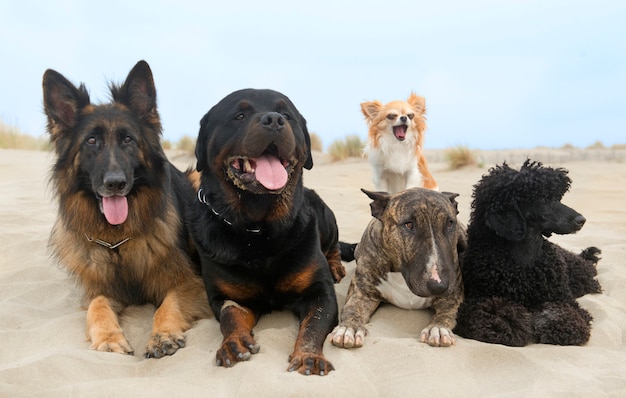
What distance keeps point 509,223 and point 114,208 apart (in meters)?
2.92

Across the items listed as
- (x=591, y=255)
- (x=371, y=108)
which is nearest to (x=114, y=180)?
(x=591, y=255)

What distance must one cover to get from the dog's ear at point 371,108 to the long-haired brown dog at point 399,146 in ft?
0.12

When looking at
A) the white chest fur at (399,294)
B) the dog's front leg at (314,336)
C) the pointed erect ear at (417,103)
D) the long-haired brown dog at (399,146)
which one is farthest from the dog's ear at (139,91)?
the pointed erect ear at (417,103)

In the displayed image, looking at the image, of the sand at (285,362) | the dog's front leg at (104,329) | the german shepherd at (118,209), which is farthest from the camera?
the german shepherd at (118,209)

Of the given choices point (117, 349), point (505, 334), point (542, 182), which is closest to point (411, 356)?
point (505, 334)

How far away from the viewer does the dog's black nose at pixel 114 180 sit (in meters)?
3.87

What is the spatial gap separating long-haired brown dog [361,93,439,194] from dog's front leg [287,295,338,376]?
4624mm

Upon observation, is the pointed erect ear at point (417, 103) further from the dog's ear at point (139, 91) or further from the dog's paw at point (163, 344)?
the dog's paw at point (163, 344)

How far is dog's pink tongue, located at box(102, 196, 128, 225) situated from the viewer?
4.14 m

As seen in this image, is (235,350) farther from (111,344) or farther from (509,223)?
(509,223)

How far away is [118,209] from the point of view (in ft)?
13.7

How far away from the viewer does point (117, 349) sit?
3.67 metres

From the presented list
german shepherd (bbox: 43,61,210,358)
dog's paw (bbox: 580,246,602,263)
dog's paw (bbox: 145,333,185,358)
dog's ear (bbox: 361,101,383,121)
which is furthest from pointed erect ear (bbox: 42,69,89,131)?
dog's ear (bbox: 361,101,383,121)

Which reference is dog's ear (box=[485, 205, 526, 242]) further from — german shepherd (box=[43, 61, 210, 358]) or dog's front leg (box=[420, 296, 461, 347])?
german shepherd (box=[43, 61, 210, 358])
